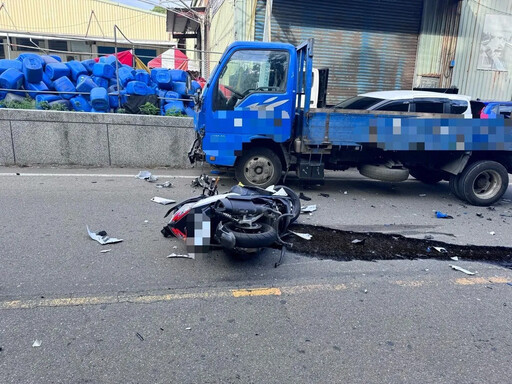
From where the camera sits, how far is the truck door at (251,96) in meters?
6.44

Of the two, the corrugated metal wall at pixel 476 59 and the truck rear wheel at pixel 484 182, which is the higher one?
the corrugated metal wall at pixel 476 59

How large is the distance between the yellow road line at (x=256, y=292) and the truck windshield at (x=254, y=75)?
12.6ft

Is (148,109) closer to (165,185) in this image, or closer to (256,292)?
(165,185)

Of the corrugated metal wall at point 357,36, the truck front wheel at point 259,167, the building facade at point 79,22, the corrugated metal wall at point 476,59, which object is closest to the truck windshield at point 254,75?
the truck front wheel at point 259,167

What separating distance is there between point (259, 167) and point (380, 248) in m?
2.91

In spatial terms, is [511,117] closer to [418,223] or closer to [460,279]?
[418,223]

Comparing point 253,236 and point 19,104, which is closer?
point 253,236

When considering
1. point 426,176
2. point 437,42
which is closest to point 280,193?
point 426,176

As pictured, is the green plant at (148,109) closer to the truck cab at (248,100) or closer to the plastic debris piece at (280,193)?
the truck cab at (248,100)

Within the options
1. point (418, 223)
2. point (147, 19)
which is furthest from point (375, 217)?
point (147, 19)

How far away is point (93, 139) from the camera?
8.86 m

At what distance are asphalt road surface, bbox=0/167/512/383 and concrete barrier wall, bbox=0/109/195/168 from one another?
3906 millimetres

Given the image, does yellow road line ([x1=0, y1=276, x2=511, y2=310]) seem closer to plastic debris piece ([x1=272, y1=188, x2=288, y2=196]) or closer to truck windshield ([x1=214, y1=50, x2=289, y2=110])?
plastic debris piece ([x1=272, y1=188, x2=288, y2=196])

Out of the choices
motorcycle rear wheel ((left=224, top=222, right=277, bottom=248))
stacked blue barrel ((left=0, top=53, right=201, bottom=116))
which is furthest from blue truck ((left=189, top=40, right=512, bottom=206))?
stacked blue barrel ((left=0, top=53, right=201, bottom=116))
